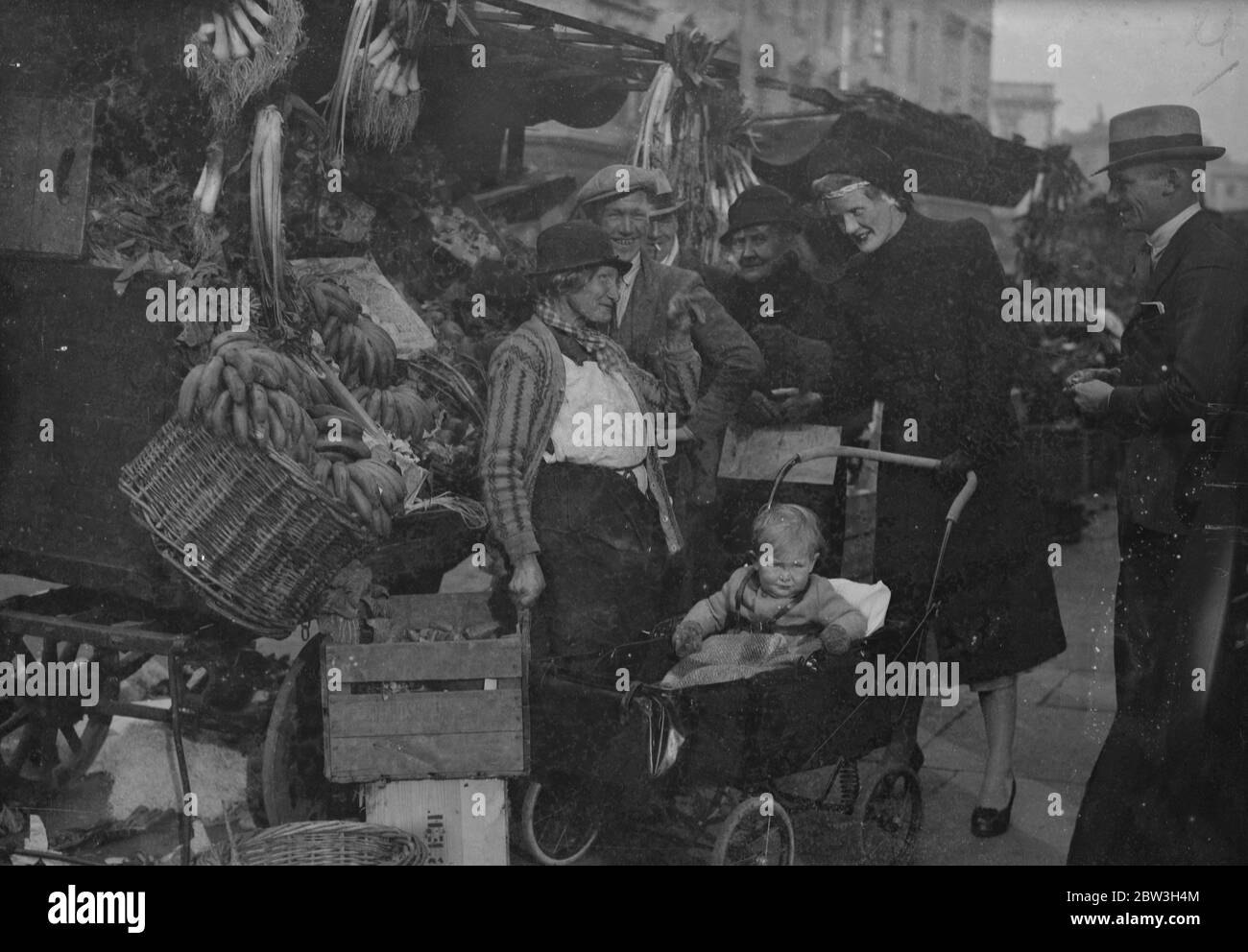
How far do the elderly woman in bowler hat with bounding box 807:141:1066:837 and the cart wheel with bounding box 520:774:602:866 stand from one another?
1.22 metres

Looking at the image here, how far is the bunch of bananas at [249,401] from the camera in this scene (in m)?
4.72

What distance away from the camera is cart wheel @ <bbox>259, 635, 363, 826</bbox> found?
502 centimetres

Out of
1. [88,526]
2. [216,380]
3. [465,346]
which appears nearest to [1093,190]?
[465,346]

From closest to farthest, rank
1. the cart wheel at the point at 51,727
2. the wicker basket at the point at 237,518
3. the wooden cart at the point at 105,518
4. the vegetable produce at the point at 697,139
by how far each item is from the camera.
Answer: the wicker basket at the point at 237,518 → the wooden cart at the point at 105,518 → the vegetable produce at the point at 697,139 → the cart wheel at the point at 51,727

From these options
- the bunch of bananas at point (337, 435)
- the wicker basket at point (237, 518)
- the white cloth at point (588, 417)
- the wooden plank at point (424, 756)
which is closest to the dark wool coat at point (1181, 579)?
the white cloth at point (588, 417)

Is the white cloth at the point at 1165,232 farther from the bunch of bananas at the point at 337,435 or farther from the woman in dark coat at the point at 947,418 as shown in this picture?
the bunch of bananas at the point at 337,435

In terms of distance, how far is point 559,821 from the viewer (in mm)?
5176

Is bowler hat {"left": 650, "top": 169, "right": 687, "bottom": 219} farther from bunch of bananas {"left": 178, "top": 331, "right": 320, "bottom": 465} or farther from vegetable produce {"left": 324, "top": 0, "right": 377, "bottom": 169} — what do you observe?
bunch of bananas {"left": 178, "top": 331, "right": 320, "bottom": 465}

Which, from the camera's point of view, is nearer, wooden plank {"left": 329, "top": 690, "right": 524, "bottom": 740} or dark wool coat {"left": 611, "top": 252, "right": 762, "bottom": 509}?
wooden plank {"left": 329, "top": 690, "right": 524, "bottom": 740}

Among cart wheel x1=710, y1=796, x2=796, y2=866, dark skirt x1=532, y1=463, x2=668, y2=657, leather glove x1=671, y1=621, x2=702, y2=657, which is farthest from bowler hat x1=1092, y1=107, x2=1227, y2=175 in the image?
cart wheel x1=710, y1=796, x2=796, y2=866

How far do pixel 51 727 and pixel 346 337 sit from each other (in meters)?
1.96

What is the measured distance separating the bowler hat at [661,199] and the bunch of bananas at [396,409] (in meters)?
1.15
